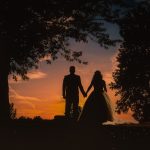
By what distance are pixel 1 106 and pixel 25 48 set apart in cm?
395

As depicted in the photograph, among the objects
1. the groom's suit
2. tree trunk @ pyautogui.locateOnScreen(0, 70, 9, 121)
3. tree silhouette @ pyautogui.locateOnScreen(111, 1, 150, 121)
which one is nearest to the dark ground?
the groom's suit

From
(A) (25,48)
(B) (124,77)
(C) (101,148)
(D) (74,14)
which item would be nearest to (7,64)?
(A) (25,48)

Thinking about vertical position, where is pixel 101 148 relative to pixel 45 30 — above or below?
below

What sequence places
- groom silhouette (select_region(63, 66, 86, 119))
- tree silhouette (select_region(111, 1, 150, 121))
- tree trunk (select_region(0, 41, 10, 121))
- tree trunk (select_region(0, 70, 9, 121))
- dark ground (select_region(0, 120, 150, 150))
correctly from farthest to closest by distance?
tree silhouette (select_region(111, 1, 150, 121)), tree trunk (select_region(0, 70, 9, 121)), tree trunk (select_region(0, 41, 10, 121)), groom silhouette (select_region(63, 66, 86, 119)), dark ground (select_region(0, 120, 150, 150))

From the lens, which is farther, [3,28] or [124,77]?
[124,77]

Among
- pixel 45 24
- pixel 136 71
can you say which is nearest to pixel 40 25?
pixel 45 24

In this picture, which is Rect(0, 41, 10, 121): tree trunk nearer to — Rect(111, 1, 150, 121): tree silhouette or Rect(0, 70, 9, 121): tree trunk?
Rect(0, 70, 9, 121): tree trunk

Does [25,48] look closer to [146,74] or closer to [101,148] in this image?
[101,148]

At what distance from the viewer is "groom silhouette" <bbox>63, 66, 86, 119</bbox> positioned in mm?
22642

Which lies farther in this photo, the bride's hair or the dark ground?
the bride's hair

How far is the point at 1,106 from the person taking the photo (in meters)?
27.0

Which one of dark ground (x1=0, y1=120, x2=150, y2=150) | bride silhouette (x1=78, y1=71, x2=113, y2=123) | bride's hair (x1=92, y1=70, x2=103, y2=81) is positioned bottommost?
dark ground (x1=0, y1=120, x2=150, y2=150)

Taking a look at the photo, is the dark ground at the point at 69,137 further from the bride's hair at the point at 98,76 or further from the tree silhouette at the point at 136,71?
the tree silhouette at the point at 136,71

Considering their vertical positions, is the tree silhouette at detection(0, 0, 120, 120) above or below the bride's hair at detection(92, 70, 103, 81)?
above
